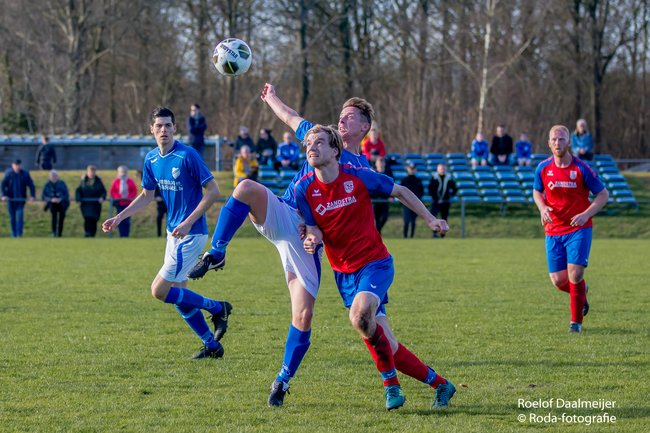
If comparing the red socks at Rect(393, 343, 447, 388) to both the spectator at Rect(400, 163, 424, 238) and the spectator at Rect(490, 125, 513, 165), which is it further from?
the spectator at Rect(490, 125, 513, 165)

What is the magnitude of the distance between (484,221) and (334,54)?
58.1 ft

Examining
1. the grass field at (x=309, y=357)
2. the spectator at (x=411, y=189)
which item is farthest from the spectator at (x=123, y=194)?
the grass field at (x=309, y=357)

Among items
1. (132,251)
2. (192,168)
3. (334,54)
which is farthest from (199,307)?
(334,54)

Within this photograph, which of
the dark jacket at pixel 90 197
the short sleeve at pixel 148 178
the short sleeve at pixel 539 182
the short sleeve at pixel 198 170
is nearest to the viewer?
the short sleeve at pixel 198 170

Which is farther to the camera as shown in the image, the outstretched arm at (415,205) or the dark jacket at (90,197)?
the dark jacket at (90,197)

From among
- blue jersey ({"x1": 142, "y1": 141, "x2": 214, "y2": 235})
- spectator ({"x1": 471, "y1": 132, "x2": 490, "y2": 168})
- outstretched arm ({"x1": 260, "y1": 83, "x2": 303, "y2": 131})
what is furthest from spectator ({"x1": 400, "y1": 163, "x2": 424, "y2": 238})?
outstretched arm ({"x1": 260, "y1": 83, "x2": 303, "y2": 131})

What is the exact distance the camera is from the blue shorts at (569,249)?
30.3 ft

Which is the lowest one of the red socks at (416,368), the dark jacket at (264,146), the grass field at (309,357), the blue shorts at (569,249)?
the grass field at (309,357)

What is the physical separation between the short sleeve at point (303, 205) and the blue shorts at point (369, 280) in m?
0.38

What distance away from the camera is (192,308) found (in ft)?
25.6

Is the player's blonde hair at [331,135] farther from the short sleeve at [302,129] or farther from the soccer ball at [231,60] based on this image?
the soccer ball at [231,60]

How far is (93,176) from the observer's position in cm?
2394

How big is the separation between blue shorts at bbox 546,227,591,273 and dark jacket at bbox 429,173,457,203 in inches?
564

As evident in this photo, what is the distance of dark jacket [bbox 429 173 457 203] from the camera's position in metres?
23.9
